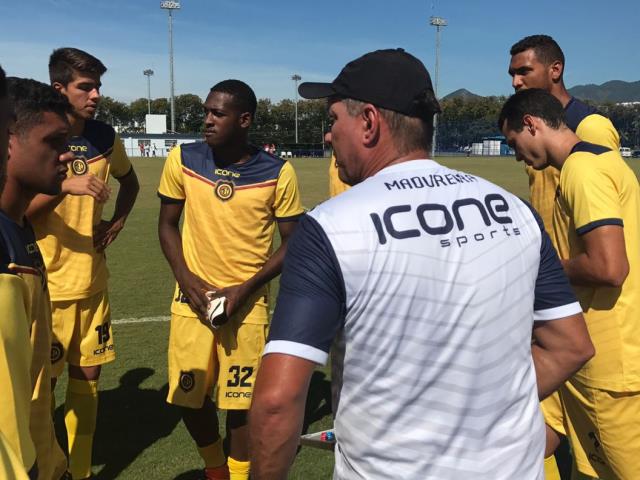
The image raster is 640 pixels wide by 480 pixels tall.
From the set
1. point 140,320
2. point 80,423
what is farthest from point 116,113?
point 80,423

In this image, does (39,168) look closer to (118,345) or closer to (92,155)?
(92,155)

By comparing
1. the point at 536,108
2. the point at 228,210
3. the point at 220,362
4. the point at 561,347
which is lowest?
the point at 220,362

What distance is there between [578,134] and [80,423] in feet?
12.0

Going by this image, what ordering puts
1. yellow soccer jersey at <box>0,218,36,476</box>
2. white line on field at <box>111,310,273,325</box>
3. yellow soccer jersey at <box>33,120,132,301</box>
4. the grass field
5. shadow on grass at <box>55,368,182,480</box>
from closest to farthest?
yellow soccer jersey at <box>0,218,36,476</box>, yellow soccer jersey at <box>33,120,132,301</box>, the grass field, shadow on grass at <box>55,368,182,480</box>, white line on field at <box>111,310,273,325</box>

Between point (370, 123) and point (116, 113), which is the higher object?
point (116, 113)

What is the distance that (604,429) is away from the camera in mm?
3102

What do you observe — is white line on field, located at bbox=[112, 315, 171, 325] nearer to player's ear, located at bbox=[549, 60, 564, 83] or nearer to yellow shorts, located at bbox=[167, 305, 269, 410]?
yellow shorts, located at bbox=[167, 305, 269, 410]

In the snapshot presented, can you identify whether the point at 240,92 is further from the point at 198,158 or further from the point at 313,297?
the point at 313,297

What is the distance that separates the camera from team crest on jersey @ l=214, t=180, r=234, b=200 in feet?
12.6

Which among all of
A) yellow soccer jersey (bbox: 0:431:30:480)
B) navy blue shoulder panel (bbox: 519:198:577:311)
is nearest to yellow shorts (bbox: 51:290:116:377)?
navy blue shoulder panel (bbox: 519:198:577:311)

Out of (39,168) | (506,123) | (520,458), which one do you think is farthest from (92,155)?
(520,458)

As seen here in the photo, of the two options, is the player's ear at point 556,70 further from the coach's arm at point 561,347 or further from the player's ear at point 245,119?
the coach's arm at point 561,347

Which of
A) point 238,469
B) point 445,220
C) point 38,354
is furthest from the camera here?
point 238,469

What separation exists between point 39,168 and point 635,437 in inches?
122
